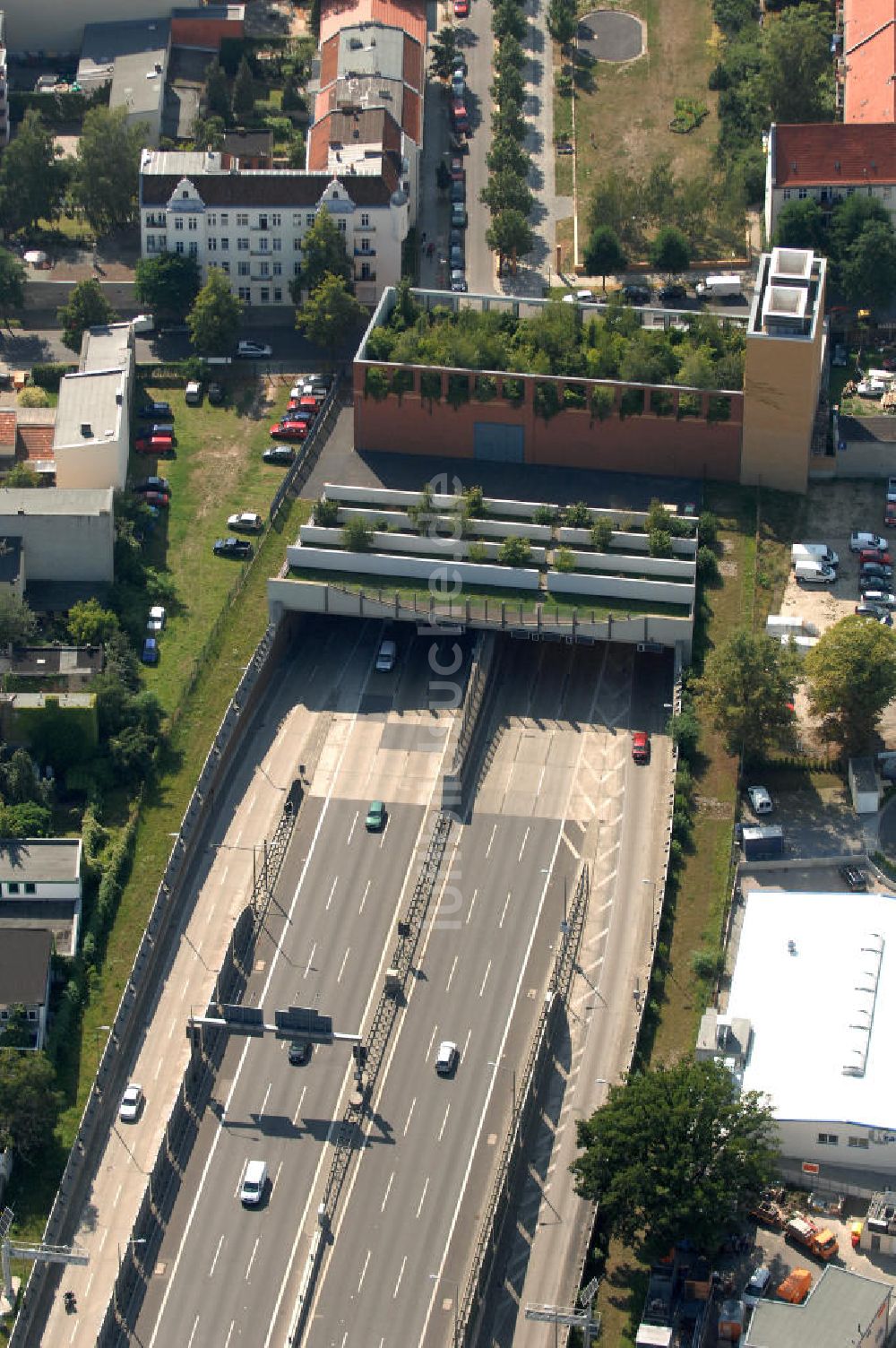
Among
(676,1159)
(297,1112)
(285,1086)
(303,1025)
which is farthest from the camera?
(303,1025)

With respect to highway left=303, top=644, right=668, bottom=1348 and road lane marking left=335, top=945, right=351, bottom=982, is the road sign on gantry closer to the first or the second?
highway left=303, top=644, right=668, bottom=1348

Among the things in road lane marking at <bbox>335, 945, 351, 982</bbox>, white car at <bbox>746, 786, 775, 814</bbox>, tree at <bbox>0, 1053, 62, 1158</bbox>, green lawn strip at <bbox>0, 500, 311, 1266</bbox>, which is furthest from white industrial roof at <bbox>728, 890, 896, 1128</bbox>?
tree at <bbox>0, 1053, 62, 1158</bbox>

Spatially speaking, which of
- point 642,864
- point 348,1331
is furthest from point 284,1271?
point 642,864

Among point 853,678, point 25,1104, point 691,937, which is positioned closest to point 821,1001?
point 691,937

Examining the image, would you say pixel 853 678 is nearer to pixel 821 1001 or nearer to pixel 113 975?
pixel 821 1001

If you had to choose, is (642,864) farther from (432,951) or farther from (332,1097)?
(332,1097)

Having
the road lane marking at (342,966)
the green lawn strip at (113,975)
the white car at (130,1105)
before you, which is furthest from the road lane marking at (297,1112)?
the green lawn strip at (113,975)

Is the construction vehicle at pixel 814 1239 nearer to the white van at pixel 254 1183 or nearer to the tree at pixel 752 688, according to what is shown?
the white van at pixel 254 1183

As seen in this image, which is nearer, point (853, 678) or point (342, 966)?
point (342, 966)
